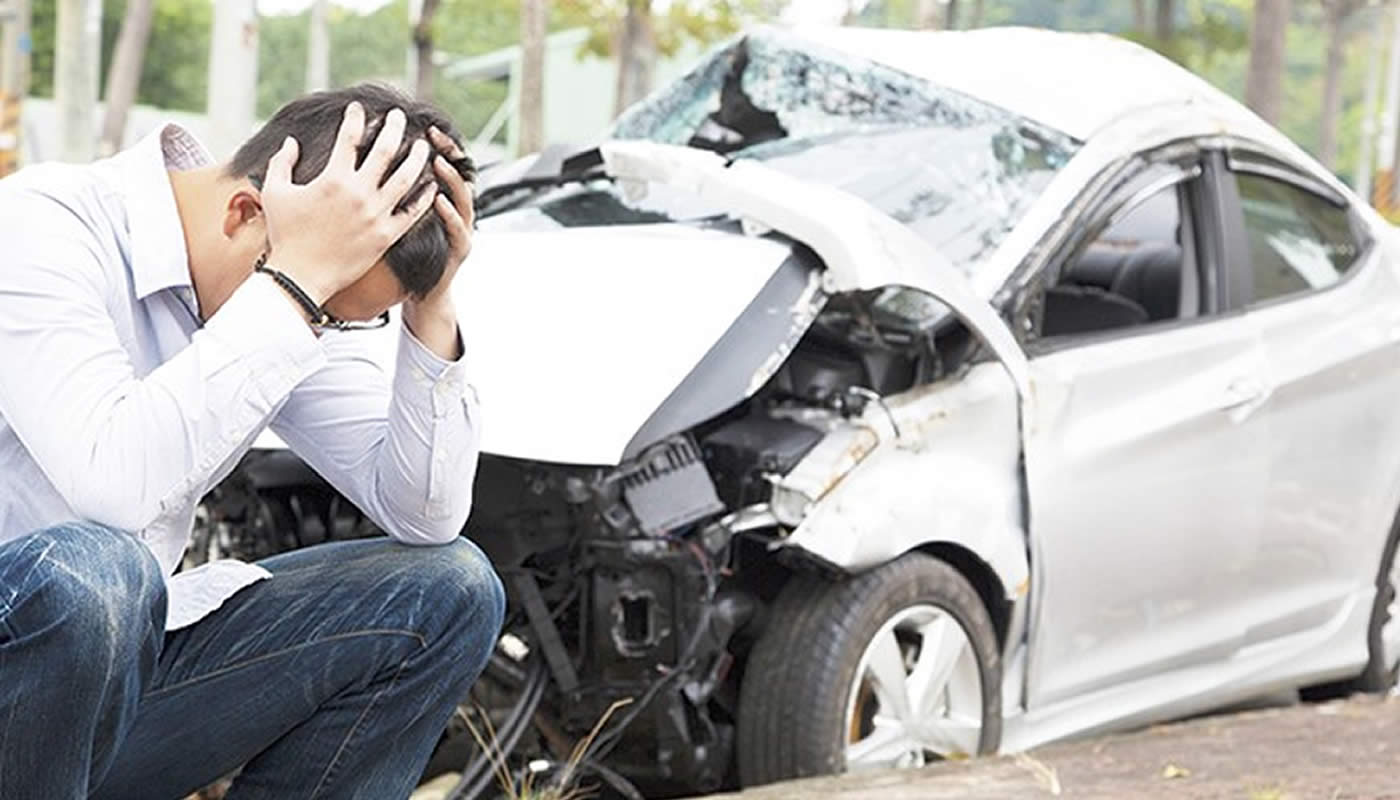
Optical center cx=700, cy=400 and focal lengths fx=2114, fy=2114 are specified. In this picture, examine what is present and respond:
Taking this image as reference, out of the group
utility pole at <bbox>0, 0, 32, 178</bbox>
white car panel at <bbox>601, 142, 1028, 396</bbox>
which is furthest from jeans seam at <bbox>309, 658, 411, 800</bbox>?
utility pole at <bbox>0, 0, 32, 178</bbox>

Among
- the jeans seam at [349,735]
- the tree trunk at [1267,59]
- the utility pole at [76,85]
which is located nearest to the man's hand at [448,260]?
the jeans seam at [349,735]

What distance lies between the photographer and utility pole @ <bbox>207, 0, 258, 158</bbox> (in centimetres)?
1257

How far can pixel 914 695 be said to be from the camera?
436 centimetres

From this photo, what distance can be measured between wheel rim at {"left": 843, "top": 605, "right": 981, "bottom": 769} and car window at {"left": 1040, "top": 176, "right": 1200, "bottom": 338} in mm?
1125

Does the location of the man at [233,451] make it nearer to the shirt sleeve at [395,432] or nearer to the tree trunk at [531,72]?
the shirt sleeve at [395,432]

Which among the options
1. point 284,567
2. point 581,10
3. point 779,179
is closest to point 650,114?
point 779,179

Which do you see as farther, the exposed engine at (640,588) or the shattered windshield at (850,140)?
the shattered windshield at (850,140)

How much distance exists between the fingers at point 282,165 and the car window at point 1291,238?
3324mm

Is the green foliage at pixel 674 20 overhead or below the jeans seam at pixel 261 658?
below

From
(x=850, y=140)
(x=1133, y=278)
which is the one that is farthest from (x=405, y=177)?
(x=1133, y=278)

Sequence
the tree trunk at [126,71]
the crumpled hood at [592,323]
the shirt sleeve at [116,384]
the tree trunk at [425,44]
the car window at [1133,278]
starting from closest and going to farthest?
the shirt sleeve at [116,384] → the crumpled hood at [592,323] → the car window at [1133,278] → the tree trunk at [425,44] → the tree trunk at [126,71]

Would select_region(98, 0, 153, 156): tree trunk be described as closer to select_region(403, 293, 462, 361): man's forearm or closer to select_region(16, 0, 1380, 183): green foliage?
select_region(16, 0, 1380, 183): green foliage

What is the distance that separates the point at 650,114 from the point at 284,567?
3129 mm

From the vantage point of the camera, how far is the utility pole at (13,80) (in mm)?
20359
